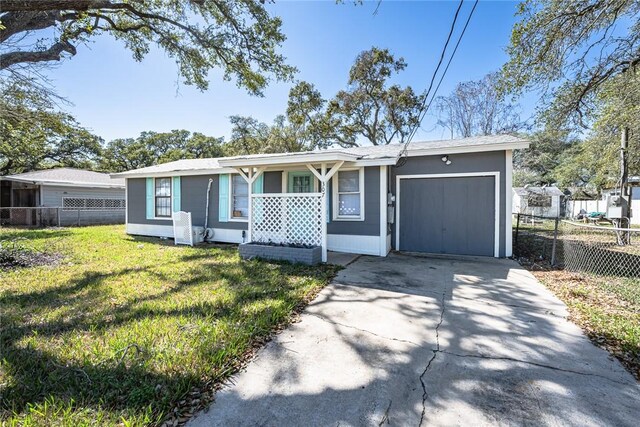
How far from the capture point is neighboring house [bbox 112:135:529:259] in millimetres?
6961

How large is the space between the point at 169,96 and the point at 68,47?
9.54ft

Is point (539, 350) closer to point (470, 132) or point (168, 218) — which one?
point (168, 218)

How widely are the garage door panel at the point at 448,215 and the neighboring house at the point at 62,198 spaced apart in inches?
578

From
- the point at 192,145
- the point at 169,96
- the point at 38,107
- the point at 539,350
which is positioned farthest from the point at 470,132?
the point at 192,145

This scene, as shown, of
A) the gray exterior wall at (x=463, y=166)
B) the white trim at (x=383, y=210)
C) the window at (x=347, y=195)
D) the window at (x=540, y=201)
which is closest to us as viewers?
the gray exterior wall at (x=463, y=166)

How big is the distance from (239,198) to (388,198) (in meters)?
4.54

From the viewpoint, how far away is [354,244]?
25.6ft

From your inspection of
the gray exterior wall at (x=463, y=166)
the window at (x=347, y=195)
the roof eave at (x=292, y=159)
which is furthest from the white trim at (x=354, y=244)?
the roof eave at (x=292, y=159)

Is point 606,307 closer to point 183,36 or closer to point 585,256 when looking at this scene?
point 585,256

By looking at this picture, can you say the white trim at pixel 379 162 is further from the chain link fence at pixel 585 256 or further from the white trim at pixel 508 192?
the chain link fence at pixel 585 256

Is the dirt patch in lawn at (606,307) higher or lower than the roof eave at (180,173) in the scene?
lower

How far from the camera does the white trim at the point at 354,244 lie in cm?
751

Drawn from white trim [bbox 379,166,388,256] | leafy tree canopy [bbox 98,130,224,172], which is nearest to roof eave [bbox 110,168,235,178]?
white trim [bbox 379,166,388,256]

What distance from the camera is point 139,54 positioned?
1047 centimetres
